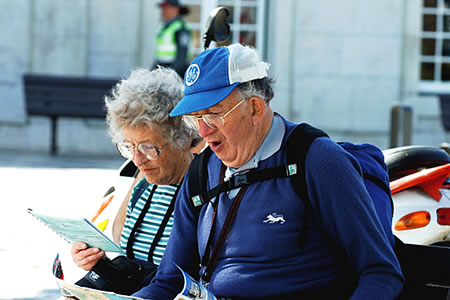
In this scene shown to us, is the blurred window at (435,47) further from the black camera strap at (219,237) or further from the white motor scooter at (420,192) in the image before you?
the black camera strap at (219,237)

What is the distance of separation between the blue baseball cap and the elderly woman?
2.61 feet

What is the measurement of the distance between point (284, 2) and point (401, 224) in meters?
9.97

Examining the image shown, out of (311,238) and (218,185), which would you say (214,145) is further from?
(311,238)

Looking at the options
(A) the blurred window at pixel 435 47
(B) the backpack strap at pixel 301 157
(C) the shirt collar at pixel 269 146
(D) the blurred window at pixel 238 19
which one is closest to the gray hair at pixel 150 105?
(C) the shirt collar at pixel 269 146

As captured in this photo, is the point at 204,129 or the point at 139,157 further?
the point at 139,157

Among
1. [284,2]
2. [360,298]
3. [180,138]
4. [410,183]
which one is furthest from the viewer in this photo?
[284,2]

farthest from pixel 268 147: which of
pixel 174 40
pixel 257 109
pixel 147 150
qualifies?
pixel 174 40

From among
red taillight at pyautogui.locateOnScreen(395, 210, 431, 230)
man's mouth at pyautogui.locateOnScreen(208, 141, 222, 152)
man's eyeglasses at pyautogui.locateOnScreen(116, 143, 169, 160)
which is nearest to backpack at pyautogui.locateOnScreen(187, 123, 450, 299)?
man's mouth at pyautogui.locateOnScreen(208, 141, 222, 152)

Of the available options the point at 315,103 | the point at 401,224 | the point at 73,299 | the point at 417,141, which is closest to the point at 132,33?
the point at 315,103

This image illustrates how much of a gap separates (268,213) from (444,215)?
1613 millimetres

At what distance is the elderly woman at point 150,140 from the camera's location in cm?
343

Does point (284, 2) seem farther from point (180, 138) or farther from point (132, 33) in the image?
point (180, 138)

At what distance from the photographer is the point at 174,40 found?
11734 mm

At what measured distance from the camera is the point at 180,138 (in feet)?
11.5
